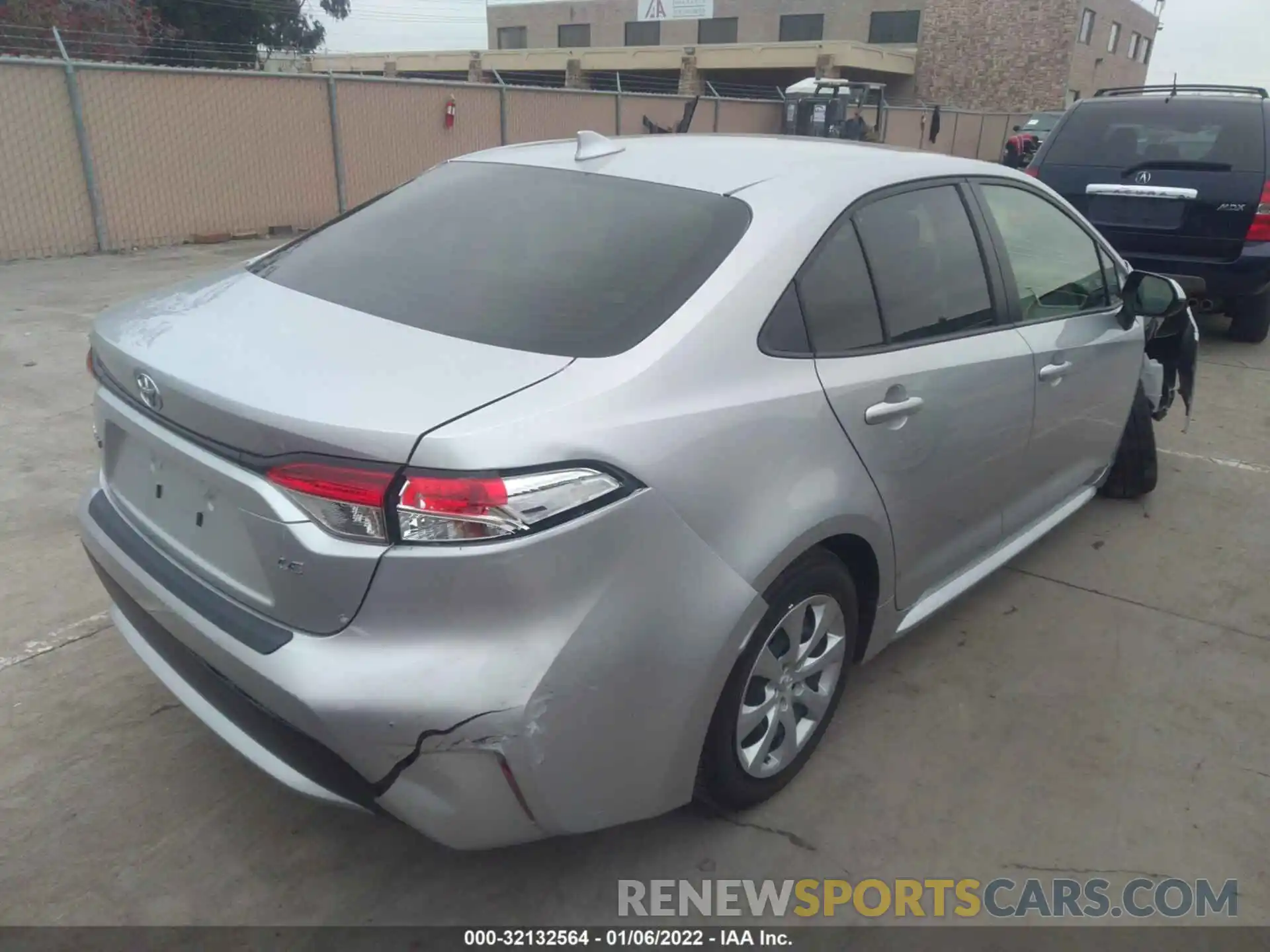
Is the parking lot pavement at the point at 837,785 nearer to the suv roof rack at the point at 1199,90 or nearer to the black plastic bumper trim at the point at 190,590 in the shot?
the black plastic bumper trim at the point at 190,590

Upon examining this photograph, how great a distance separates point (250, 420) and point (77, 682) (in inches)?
65.8

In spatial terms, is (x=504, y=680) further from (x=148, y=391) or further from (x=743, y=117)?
(x=743, y=117)

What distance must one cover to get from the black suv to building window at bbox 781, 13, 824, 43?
43443 mm

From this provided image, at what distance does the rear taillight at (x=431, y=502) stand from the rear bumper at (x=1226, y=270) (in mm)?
6476

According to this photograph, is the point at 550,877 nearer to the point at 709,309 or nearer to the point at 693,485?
the point at 693,485

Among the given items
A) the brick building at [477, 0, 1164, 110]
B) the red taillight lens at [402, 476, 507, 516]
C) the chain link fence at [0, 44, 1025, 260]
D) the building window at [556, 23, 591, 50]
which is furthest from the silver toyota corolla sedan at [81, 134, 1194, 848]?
the building window at [556, 23, 591, 50]

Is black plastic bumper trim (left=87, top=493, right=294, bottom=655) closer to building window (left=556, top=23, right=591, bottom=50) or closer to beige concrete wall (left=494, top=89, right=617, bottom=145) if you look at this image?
beige concrete wall (left=494, top=89, right=617, bottom=145)

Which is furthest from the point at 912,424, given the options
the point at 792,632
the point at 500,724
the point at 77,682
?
the point at 77,682

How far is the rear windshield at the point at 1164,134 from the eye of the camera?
677 centimetres

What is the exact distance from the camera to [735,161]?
Answer: 8.84 ft

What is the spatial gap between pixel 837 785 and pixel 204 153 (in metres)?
12.1

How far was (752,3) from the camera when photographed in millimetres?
47688

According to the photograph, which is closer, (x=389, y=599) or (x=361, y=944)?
(x=389, y=599)
